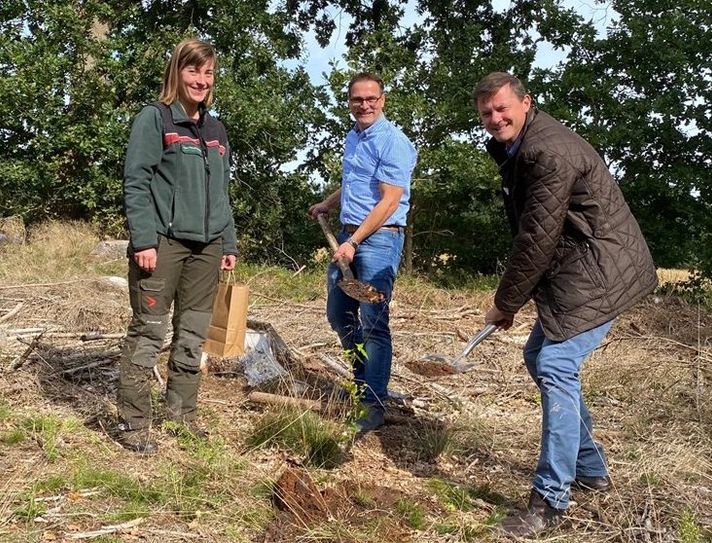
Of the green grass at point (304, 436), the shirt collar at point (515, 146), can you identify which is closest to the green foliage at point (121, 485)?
the green grass at point (304, 436)

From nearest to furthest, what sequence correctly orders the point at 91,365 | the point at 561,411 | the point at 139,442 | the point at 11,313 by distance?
the point at 561,411 → the point at 139,442 → the point at 91,365 → the point at 11,313

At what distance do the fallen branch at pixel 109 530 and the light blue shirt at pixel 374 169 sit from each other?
211 centimetres

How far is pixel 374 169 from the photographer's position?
14.7 ft

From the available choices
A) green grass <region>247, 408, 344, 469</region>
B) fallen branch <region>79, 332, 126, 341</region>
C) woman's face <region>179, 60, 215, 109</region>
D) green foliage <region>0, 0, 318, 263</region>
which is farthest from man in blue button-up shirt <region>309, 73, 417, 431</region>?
green foliage <region>0, 0, 318, 263</region>

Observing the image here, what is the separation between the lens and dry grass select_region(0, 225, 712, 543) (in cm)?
329

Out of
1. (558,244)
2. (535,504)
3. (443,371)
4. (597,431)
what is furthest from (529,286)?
Answer: (597,431)

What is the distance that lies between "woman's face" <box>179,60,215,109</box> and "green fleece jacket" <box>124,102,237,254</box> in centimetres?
8

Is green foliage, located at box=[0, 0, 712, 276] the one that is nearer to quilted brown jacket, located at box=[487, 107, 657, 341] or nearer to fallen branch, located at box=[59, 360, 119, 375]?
fallen branch, located at box=[59, 360, 119, 375]

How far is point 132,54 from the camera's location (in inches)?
533

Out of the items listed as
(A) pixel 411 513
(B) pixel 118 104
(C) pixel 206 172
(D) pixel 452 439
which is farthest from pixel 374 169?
(B) pixel 118 104

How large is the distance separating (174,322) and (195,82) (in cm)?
133

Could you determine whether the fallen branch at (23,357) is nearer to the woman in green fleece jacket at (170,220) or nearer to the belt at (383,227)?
the woman in green fleece jacket at (170,220)

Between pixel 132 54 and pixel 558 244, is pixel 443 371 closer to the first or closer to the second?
pixel 558 244

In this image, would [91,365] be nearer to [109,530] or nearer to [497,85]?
[109,530]
